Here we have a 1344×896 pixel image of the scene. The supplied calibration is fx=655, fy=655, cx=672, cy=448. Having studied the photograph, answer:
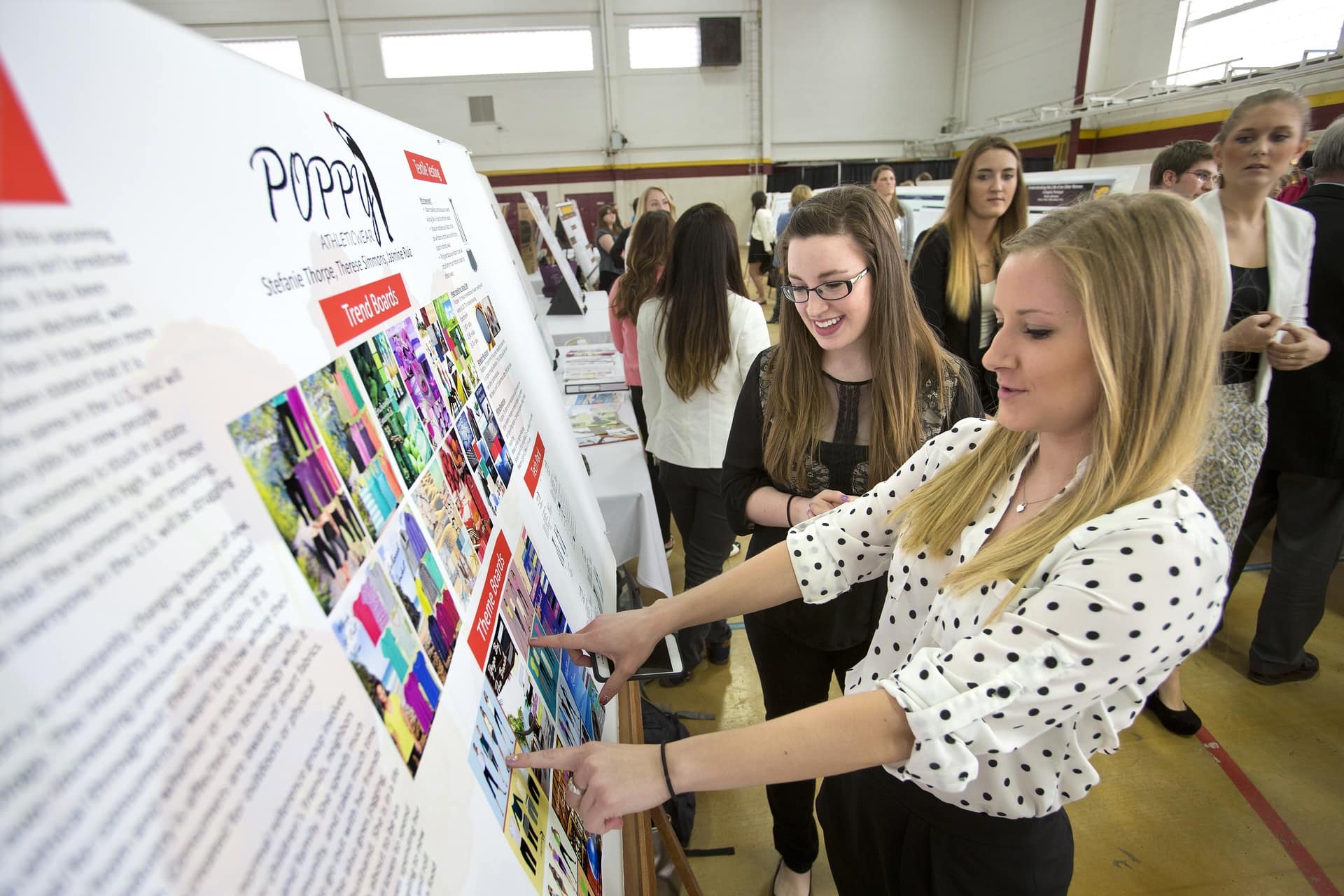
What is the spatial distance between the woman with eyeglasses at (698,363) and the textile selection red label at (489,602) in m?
1.22

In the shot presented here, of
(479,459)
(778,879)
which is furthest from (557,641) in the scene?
(778,879)

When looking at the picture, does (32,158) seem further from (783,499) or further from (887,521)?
(783,499)

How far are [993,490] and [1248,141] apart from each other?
1702 millimetres

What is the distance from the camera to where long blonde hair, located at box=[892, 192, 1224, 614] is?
690 millimetres

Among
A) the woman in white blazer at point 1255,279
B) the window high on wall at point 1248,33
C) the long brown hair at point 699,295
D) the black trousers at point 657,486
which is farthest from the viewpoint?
the window high on wall at point 1248,33

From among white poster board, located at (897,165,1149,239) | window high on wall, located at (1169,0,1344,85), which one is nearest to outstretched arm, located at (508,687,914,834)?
white poster board, located at (897,165,1149,239)

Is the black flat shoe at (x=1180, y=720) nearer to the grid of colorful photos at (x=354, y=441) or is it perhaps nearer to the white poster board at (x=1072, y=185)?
the white poster board at (x=1072, y=185)

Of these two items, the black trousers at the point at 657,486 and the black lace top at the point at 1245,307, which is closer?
the black lace top at the point at 1245,307

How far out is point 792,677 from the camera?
1456 millimetres

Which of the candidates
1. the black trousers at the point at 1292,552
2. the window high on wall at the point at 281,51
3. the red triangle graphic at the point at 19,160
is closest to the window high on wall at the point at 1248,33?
the black trousers at the point at 1292,552

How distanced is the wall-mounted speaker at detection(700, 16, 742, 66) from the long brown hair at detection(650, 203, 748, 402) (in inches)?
420

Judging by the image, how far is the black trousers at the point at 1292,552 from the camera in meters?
2.07

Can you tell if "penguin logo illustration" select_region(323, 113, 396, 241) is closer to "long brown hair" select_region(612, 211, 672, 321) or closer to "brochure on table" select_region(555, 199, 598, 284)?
"long brown hair" select_region(612, 211, 672, 321)

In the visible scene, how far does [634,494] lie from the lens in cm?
210
